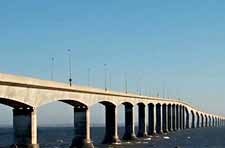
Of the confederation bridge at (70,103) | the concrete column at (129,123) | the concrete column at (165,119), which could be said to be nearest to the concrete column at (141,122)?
the confederation bridge at (70,103)

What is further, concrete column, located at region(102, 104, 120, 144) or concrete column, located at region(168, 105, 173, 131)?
concrete column, located at region(168, 105, 173, 131)

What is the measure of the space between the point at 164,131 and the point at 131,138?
160 ft

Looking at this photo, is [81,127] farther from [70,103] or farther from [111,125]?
[111,125]

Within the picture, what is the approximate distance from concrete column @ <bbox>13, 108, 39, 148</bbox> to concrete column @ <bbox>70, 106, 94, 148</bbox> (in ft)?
76.9

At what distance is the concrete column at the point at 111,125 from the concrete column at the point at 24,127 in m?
48.6

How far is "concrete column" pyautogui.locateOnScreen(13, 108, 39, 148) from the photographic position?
67375 millimetres

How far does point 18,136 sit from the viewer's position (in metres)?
67.9

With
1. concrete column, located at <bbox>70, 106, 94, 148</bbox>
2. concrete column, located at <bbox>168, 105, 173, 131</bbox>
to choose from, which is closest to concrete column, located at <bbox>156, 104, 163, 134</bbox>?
concrete column, located at <bbox>168, 105, 173, 131</bbox>

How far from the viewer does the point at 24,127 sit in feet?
222

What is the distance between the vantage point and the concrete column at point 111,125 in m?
116

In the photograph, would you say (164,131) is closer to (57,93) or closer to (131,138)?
(131,138)

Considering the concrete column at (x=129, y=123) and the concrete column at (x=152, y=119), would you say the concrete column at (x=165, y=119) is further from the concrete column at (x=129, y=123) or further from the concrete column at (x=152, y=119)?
the concrete column at (x=129, y=123)

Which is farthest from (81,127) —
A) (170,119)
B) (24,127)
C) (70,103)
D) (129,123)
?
(170,119)

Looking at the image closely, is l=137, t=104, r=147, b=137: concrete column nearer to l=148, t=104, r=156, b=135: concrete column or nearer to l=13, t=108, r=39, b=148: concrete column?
l=148, t=104, r=156, b=135: concrete column
